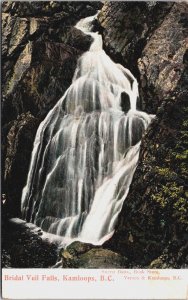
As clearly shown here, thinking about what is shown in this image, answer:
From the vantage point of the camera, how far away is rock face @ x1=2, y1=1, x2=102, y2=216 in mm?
5492

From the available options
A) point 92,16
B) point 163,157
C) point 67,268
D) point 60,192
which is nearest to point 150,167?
point 163,157

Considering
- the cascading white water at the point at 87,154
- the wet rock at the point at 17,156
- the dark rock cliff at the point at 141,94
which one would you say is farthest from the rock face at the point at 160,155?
the wet rock at the point at 17,156

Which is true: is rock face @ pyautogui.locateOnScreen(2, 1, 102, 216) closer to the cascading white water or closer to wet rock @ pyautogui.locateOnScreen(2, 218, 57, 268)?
the cascading white water

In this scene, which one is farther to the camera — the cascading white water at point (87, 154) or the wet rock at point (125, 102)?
the wet rock at point (125, 102)

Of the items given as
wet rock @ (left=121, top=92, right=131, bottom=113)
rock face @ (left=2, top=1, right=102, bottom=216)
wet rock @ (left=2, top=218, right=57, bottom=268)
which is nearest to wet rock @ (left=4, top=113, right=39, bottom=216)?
rock face @ (left=2, top=1, right=102, bottom=216)

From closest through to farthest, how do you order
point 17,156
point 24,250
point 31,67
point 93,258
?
point 93,258 < point 24,250 < point 17,156 < point 31,67

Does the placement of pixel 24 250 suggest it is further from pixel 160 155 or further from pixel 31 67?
pixel 31 67

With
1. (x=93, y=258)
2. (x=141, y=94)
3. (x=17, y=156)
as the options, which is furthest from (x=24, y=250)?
(x=141, y=94)

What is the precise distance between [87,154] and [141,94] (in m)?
0.82

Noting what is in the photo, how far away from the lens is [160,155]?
548 cm

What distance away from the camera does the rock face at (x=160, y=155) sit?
211 inches

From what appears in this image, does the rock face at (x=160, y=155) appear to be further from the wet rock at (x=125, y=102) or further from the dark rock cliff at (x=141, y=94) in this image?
the wet rock at (x=125, y=102)

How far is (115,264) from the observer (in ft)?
17.5

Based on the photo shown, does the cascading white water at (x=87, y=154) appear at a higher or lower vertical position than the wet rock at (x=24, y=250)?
higher
